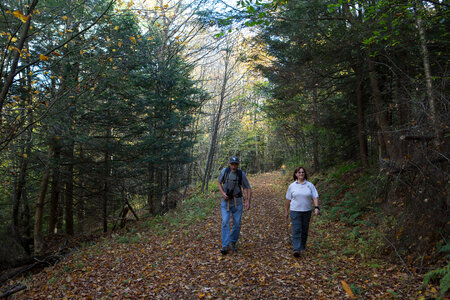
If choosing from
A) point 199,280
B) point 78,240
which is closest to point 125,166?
point 78,240

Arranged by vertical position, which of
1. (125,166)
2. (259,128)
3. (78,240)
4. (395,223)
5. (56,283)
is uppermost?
(259,128)

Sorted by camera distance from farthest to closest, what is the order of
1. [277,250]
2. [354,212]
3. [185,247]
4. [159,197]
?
[159,197]
[354,212]
[185,247]
[277,250]

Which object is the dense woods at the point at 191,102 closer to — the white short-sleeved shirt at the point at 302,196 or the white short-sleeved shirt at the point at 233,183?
the white short-sleeved shirt at the point at 302,196

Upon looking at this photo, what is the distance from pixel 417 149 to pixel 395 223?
1.77m

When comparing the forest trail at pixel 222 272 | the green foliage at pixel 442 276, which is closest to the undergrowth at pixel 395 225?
the green foliage at pixel 442 276

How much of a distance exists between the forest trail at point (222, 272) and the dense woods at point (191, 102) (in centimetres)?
104

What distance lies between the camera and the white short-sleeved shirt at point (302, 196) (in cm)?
593

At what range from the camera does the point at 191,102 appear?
14.2 metres

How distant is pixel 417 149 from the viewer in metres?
5.06

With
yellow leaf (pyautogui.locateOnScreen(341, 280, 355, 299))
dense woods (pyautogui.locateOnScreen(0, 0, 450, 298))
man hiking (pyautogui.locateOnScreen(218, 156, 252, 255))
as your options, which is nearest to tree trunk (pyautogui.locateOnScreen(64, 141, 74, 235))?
dense woods (pyautogui.locateOnScreen(0, 0, 450, 298))

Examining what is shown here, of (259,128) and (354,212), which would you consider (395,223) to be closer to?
(354,212)

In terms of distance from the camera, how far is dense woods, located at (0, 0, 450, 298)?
5094 millimetres

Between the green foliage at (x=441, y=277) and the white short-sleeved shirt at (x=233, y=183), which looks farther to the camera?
the white short-sleeved shirt at (x=233, y=183)

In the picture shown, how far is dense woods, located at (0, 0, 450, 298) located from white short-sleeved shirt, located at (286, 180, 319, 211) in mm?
1527
